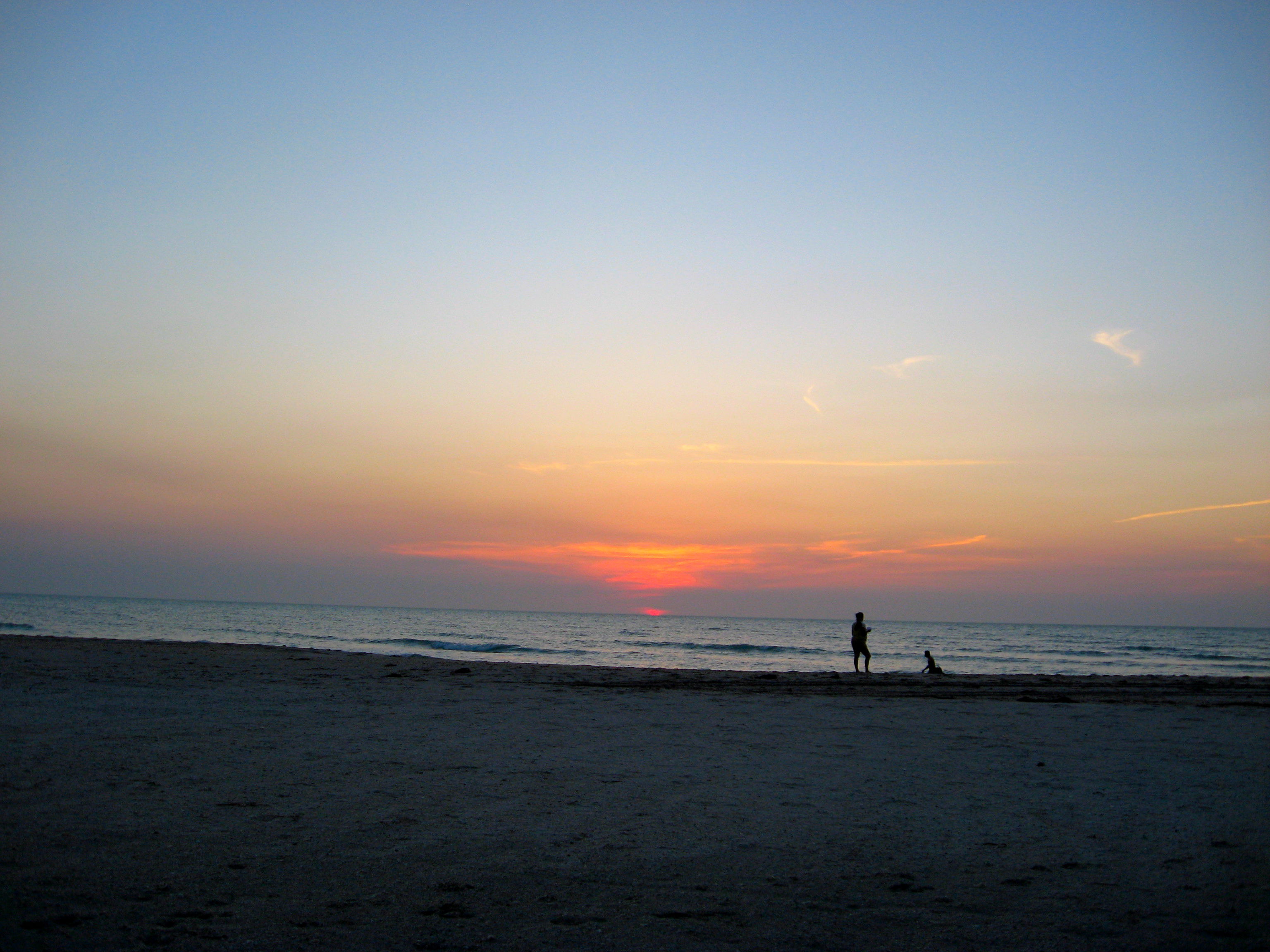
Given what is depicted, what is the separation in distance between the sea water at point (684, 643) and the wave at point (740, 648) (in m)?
0.17

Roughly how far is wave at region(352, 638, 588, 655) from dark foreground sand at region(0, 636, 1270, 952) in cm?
3449

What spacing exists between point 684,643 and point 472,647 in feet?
70.4

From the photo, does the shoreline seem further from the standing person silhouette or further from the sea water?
the sea water

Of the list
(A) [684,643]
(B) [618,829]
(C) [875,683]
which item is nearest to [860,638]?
(C) [875,683]

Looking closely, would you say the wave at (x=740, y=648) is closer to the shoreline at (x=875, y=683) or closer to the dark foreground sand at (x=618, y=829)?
the shoreline at (x=875, y=683)

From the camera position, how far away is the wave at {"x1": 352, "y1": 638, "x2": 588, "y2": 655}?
45844mm

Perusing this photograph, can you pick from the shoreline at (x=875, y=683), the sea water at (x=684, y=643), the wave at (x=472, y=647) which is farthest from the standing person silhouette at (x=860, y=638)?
the wave at (x=472, y=647)

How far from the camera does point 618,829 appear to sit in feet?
19.4

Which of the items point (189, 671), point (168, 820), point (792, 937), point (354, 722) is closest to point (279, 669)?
point (189, 671)

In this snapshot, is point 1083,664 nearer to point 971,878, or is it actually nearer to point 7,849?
point 971,878

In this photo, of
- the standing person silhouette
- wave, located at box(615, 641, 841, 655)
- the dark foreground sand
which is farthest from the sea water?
the dark foreground sand

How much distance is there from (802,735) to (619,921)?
21.5ft

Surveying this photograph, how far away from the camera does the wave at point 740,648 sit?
50625mm

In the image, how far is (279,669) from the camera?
18.8 meters
